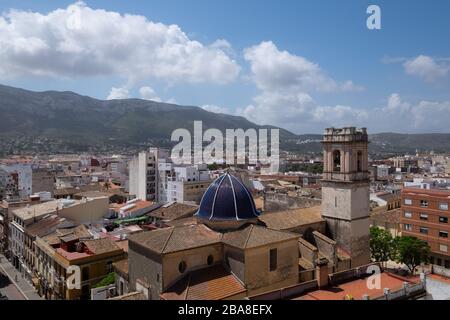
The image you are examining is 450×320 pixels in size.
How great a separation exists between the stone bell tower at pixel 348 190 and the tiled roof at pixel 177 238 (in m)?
10.9

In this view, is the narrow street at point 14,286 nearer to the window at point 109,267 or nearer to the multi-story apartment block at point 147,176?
the window at point 109,267

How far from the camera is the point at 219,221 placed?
2459cm

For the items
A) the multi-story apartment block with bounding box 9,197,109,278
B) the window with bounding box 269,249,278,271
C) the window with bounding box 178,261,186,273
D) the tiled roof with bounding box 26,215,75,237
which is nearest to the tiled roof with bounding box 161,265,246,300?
the window with bounding box 178,261,186,273

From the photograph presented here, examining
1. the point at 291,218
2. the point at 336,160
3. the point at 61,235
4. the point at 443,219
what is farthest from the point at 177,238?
the point at 443,219

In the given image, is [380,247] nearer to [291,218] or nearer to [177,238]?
[291,218]

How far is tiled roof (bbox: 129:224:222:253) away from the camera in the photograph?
20922 mm

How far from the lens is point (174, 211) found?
165ft

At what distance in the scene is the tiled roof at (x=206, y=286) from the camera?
784 inches

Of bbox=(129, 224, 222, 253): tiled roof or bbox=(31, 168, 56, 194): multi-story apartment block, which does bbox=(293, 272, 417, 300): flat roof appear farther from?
bbox=(31, 168, 56, 194): multi-story apartment block

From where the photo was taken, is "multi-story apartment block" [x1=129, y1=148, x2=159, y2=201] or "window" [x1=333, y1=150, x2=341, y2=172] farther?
"multi-story apartment block" [x1=129, y1=148, x2=159, y2=201]

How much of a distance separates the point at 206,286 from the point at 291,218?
10.8 metres

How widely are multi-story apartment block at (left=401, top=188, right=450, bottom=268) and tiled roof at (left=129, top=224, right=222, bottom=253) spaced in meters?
29.7
